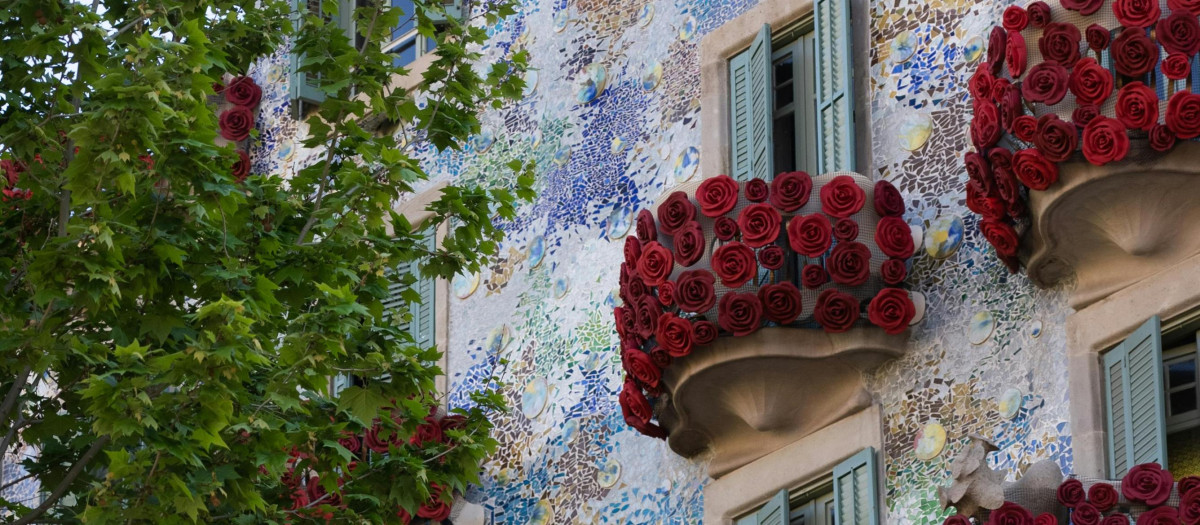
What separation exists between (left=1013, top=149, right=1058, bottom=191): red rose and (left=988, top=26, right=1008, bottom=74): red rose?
0.54 meters

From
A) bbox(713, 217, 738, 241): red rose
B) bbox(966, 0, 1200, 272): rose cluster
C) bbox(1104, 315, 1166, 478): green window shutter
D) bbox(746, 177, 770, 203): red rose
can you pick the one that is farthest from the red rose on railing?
bbox(713, 217, 738, 241): red rose

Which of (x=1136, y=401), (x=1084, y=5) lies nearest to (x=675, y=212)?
(x=1084, y=5)

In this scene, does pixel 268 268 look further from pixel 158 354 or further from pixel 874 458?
pixel 874 458

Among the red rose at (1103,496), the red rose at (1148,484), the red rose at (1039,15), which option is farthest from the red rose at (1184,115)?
the red rose at (1103,496)

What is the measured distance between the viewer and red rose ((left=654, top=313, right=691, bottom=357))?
42.9 ft

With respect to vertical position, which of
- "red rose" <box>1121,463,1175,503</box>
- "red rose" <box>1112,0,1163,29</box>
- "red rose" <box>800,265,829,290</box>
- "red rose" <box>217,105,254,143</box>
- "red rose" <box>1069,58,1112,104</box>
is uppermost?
"red rose" <box>217,105,254,143</box>

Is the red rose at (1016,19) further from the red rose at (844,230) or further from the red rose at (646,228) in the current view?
the red rose at (646,228)

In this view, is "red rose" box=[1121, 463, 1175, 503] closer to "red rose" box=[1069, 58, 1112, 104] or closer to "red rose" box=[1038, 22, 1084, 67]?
"red rose" box=[1069, 58, 1112, 104]

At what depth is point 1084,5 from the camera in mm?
11805

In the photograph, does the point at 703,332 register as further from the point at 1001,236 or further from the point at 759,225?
the point at 1001,236

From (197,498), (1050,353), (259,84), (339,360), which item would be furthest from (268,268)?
(259,84)

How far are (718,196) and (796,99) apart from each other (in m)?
1.26

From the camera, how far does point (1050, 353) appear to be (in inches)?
483

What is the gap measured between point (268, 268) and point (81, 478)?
1347 millimetres
